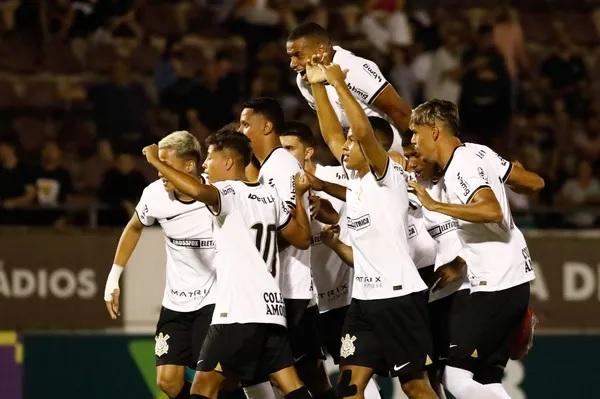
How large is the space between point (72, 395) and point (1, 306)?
2.84 meters

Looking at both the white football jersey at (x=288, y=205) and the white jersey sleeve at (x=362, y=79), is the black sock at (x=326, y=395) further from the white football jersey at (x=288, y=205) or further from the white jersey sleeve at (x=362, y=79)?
the white jersey sleeve at (x=362, y=79)

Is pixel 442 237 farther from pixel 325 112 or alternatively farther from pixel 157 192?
pixel 157 192

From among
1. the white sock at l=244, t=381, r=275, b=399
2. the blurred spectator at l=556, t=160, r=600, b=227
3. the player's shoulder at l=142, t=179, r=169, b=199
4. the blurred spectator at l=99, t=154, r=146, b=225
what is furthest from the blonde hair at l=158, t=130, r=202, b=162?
the blurred spectator at l=556, t=160, r=600, b=227

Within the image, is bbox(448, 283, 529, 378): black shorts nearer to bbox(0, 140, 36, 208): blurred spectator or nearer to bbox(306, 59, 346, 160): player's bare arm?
bbox(306, 59, 346, 160): player's bare arm

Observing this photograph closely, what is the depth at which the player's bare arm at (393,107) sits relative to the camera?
9.41 metres

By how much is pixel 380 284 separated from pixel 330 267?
4.09ft

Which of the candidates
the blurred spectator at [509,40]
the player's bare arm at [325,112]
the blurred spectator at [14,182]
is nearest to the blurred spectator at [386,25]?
the blurred spectator at [509,40]

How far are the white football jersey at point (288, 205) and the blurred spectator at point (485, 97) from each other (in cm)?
716

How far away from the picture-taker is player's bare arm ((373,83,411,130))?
30.9 feet

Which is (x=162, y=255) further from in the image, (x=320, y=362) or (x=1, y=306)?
(x=320, y=362)

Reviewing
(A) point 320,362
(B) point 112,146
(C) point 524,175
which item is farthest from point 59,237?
(C) point 524,175

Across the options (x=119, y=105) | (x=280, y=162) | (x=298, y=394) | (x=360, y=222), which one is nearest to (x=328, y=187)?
(x=280, y=162)

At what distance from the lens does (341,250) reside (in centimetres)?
906

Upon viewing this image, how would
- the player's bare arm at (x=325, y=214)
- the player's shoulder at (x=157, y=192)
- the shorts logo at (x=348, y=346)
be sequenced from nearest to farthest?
the shorts logo at (x=348, y=346) → the player's bare arm at (x=325, y=214) → the player's shoulder at (x=157, y=192)
